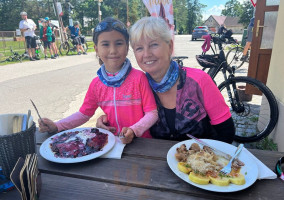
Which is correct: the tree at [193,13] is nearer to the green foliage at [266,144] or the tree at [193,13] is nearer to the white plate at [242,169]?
the green foliage at [266,144]

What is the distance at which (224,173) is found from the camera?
104cm

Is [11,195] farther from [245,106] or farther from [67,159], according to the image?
[245,106]

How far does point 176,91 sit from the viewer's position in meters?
1.67

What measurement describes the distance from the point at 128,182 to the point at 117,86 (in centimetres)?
82

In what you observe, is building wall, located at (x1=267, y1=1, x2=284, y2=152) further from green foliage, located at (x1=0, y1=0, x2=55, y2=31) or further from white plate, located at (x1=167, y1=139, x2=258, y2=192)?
green foliage, located at (x1=0, y1=0, x2=55, y2=31)

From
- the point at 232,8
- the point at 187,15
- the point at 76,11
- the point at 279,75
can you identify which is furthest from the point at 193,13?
the point at 279,75

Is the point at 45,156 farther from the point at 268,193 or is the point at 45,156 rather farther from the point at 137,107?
the point at 268,193

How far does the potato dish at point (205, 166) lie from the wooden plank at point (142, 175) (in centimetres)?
5

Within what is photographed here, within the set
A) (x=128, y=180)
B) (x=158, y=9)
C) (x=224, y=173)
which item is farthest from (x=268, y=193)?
(x=158, y=9)

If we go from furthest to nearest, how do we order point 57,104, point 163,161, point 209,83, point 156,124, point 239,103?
point 57,104, point 239,103, point 156,124, point 209,83, point 163,161

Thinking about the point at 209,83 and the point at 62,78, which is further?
the point at 62,78

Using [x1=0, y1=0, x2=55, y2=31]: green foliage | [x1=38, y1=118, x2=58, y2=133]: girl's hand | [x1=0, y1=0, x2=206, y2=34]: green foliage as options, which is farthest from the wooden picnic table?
[x1=0, y1=0, x2=55, y2=31]: green foliage

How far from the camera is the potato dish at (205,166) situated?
98cm

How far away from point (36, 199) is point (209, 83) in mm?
1262
